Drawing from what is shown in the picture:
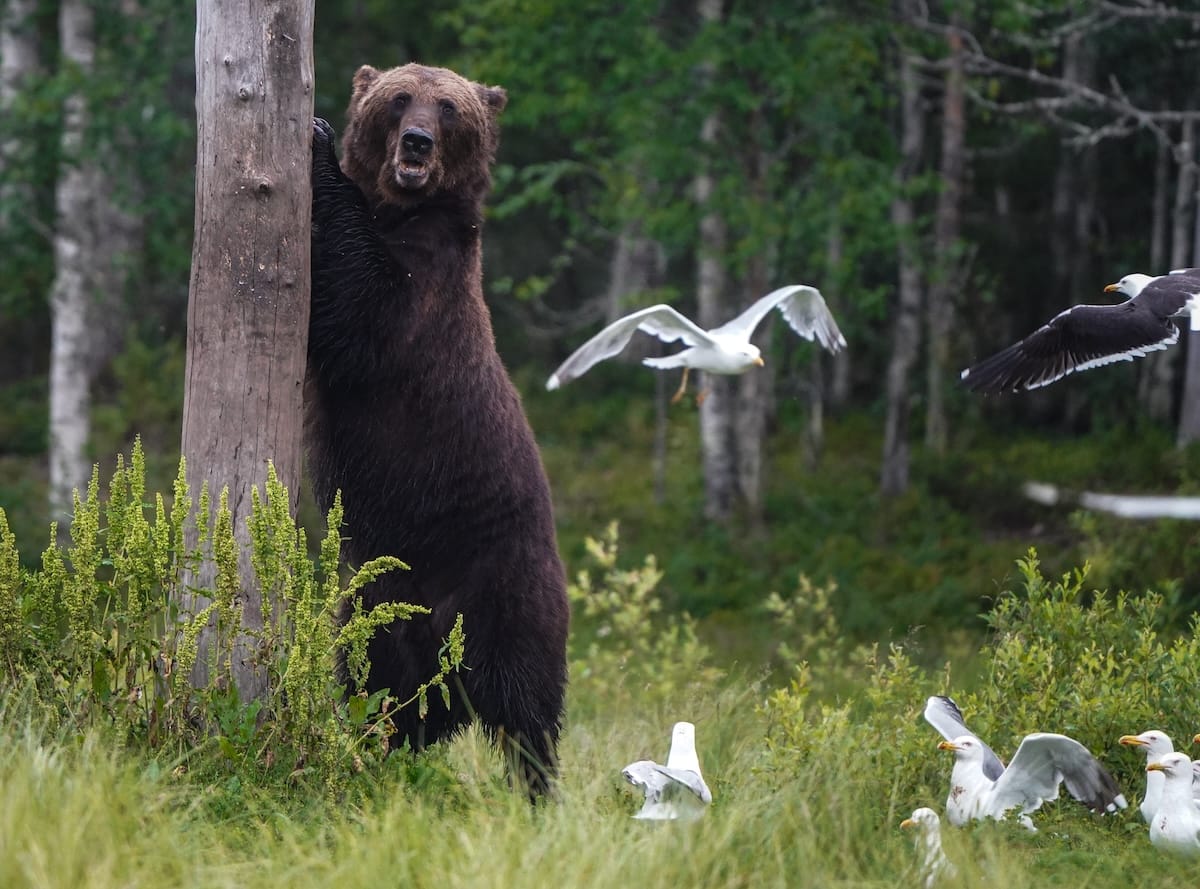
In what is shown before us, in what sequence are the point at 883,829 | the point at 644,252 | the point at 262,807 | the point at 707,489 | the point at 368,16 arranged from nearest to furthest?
the point at 262,807, the point at 883,829, the point at 707,489, the point at 644,252, the point at 368,16

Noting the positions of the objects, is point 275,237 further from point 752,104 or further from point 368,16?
point 368,16

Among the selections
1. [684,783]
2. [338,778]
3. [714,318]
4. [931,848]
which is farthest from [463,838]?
[714,318]

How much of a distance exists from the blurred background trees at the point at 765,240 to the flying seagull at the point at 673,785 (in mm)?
7899

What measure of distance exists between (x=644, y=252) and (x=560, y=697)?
1693cm

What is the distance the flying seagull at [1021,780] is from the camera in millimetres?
5051

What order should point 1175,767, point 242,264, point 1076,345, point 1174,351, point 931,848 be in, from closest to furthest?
point 931,848
point 242,264
point 1175,767
point 1076,345
point 1174,351

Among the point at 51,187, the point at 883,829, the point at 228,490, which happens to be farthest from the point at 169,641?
the point at 51,187

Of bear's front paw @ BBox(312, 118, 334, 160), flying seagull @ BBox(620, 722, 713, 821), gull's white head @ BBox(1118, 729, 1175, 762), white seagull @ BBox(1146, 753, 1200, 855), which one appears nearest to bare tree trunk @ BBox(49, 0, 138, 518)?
bear's front paw @ BBox(312, 118, 334, 160)

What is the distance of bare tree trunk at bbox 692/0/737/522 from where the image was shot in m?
15.7

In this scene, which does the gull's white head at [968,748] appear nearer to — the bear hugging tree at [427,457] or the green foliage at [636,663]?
the bear hugging tree at [427,457]

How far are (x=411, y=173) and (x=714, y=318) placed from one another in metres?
11.0

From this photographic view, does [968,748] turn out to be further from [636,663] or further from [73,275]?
[73,275]

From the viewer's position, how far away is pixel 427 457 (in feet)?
17.4

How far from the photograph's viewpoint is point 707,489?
16484 mm
